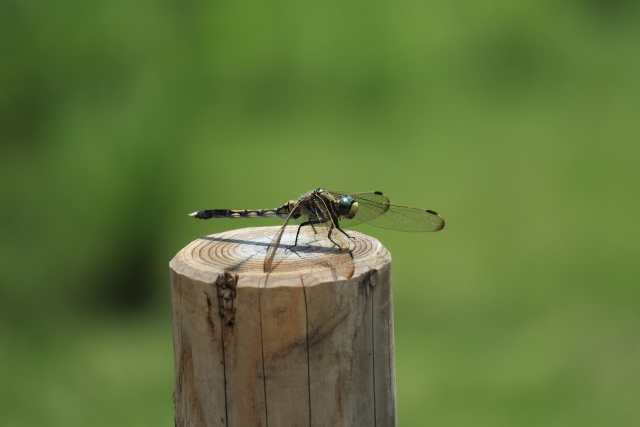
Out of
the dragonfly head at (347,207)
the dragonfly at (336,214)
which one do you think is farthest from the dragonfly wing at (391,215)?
the dragonfly head at (347,207)

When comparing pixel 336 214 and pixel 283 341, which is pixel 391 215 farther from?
pixel 283 341

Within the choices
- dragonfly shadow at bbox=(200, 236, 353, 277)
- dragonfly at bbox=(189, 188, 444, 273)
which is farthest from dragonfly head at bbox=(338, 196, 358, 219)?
dragonfly shadow at bbox=(200, 236, 353, 277)

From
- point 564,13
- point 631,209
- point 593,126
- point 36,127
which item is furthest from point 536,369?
point 36,127

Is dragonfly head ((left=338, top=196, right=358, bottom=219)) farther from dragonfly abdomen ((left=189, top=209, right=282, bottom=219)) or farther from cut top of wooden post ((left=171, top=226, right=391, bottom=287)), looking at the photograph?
dragonfly abdomen ((left=189, top=209, right=282, bottom=219))

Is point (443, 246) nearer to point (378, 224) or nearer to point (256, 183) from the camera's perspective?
point (256, 183)

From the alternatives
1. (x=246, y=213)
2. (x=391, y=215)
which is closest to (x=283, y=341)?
(x=246, y=213)

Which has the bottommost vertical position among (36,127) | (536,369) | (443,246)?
(536,369)

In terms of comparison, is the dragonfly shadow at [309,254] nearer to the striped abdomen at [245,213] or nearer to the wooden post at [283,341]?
the wooden post at [283,341]
